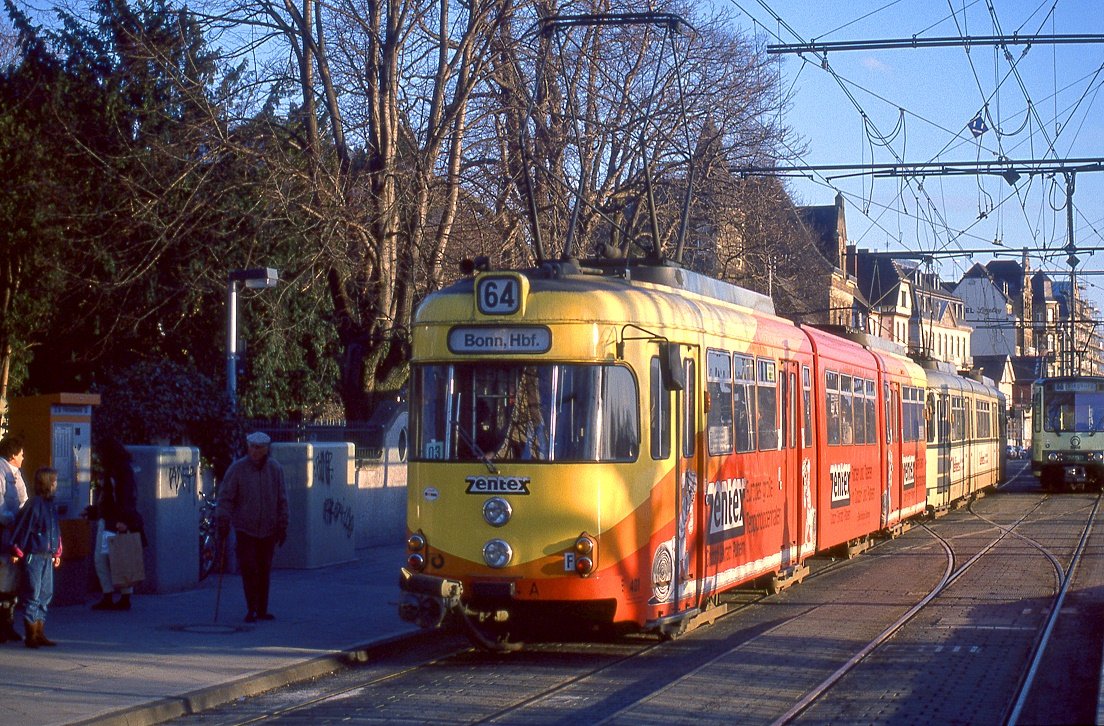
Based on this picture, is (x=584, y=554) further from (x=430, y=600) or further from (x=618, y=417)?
(x=430, y=600)

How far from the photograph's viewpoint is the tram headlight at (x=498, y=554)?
36.0 ft

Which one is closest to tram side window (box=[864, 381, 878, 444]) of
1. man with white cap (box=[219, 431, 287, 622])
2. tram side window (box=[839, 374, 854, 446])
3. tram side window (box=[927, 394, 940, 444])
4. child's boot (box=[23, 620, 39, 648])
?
tram side window (box=[839, 374, 854, 446])

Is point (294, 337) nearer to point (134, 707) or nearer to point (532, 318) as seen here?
point (532, 318)

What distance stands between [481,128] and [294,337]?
5295 millimetres

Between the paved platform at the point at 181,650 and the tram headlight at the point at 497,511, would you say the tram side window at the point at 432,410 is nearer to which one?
the tram headlight at the point at 497,511

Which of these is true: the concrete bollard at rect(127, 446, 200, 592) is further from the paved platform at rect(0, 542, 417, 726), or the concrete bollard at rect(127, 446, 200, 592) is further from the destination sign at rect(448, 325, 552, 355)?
the destination sign at rect(448, 325, 552, 355)

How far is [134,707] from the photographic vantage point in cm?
909

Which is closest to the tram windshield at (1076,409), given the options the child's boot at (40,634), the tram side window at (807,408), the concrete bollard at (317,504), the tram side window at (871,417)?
the tram side window at (871,417)

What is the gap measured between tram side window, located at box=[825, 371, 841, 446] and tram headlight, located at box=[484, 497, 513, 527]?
281 inches

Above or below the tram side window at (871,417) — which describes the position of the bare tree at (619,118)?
above

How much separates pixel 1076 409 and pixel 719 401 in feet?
106

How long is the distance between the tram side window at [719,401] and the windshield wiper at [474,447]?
225cm

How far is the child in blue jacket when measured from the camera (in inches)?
441

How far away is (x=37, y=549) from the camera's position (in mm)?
11250
